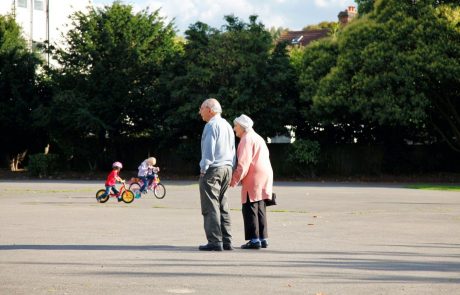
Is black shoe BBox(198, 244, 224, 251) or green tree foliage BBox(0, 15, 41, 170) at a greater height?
green tree foliage BBox(0, 15, 41, 170)

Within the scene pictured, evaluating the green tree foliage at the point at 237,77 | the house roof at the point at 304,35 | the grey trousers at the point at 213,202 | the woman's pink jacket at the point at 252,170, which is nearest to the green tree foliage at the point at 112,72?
the green tree foliage at the point at 237,77

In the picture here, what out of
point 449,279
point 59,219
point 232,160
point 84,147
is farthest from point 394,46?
point 449,279

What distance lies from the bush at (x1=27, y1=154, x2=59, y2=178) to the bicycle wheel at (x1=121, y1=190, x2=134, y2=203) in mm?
22798

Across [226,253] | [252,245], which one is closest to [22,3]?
[252,245]

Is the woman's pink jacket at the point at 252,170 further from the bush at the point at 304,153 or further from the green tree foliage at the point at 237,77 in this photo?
the bush at the point at 304,153

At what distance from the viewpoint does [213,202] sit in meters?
11.6

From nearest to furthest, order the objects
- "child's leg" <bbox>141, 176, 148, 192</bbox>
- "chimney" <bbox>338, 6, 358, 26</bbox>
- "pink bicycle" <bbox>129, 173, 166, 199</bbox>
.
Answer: "pink bicycle" <bbox>129, 173, 166, 199</bbox> < "child's leg" <bbox>141, 176, 148, 192</bbox> < "chimney" <bbox>338, 6, 358, 26</bbox>

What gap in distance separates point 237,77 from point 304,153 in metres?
4.73

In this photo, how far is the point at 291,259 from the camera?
10422mm

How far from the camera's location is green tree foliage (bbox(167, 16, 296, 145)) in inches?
1617

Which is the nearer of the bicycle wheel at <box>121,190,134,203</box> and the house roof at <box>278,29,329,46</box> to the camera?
the bicycle wheel at <box>121,190,134,203</box>

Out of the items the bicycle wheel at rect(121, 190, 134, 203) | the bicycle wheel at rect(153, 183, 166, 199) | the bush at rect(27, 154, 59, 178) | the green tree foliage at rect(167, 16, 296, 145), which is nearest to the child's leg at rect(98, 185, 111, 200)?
the bicycle wheel at rect(121, 190, 134, 203)

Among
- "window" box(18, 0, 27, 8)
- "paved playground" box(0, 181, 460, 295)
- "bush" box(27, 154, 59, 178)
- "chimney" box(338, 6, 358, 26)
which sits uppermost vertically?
"chimney" box(338, 6, 358, 26)

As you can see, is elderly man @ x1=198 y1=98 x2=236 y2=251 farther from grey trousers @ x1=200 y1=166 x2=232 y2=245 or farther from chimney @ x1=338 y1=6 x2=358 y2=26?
chimney @ x1=338 y1=6 x2=358 y2=26
